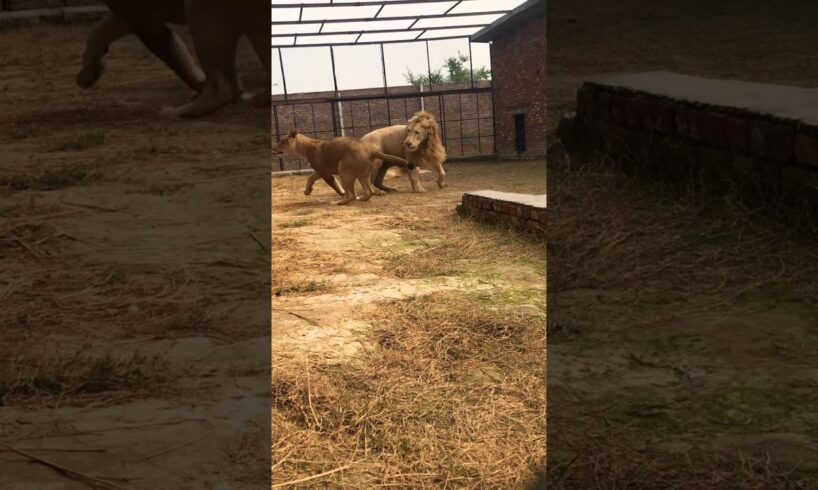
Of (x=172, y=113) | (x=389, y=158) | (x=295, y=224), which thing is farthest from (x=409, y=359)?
(x=389, y=158)

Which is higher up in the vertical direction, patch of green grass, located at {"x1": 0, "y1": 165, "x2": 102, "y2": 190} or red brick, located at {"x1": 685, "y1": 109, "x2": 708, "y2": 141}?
red brick, located at {"x1": 685, "y1": 109, "x2": 708, "y2": 141}

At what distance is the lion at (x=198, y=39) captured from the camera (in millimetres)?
4527

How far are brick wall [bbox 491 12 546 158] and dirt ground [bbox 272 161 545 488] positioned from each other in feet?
21.2

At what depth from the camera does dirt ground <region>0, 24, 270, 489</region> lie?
1.81 meters

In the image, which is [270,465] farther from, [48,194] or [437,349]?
[48,194]

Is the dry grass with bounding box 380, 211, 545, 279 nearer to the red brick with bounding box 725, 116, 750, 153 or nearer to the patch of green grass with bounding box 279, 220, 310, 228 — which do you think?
the patch of green grass with bounding box 279, 220, 310, 228

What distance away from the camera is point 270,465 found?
1.71 m

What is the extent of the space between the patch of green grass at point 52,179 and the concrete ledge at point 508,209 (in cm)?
275

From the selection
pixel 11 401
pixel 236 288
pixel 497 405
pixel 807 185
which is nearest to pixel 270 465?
pixel 497 405

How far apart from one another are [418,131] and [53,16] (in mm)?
3466

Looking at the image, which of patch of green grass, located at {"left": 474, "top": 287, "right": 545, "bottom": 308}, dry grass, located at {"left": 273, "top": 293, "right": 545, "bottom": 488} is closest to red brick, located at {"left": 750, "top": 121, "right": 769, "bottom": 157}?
patch of green grass, located at {"left": 474, "top": 287, "right": 545, "bottom": 308}

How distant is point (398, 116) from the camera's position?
14.3m

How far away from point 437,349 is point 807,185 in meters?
2.13

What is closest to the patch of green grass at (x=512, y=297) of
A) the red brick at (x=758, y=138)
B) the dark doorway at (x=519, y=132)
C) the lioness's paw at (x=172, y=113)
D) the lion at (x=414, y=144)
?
the red brick at (x=758, y=138)
